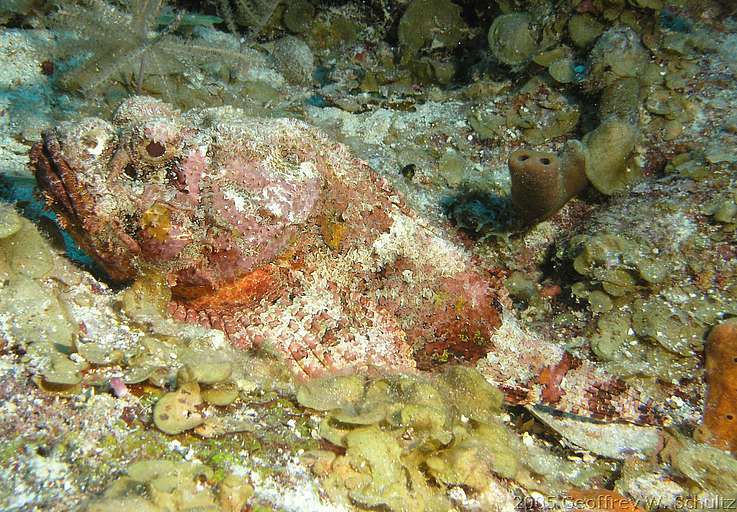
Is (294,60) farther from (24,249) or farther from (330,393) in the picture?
(330,393)

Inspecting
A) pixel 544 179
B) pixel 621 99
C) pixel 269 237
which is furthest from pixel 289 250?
pixel 621 99

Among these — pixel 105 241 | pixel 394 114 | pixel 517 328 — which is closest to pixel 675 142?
pixel 517 328

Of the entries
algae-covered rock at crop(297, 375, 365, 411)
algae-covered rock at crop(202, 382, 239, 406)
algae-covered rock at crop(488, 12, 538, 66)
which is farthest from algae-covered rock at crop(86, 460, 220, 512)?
algae-covered rock at crop(488, 12, 538, 66)

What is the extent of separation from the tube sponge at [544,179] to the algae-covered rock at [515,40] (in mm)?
1570

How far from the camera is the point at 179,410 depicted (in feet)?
6.40

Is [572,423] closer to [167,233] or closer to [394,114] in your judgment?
[167,233]

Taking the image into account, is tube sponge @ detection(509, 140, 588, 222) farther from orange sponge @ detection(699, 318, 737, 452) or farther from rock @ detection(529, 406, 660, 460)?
rock @ detection(529, 406, 660, 460)

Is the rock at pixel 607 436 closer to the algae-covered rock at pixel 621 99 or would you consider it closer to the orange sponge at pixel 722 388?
the orange sponge at pixel 722 388

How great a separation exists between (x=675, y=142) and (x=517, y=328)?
103 inches

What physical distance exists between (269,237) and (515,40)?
405 cm

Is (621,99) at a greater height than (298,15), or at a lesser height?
greater

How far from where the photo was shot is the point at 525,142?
4879mm

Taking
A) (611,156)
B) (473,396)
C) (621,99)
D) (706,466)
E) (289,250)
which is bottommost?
(473,396)

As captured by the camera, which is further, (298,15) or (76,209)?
(298,15)
